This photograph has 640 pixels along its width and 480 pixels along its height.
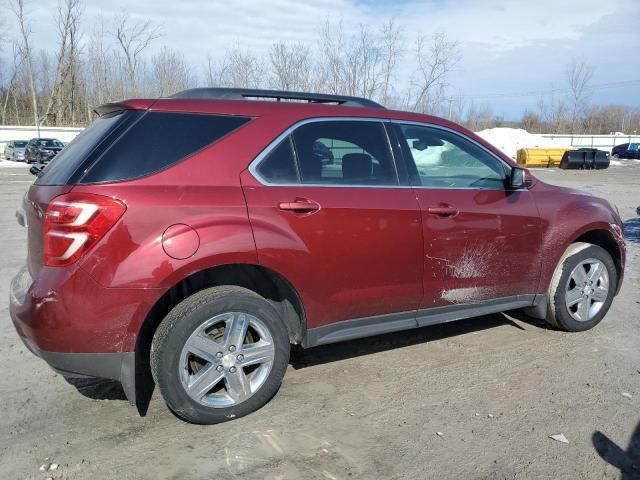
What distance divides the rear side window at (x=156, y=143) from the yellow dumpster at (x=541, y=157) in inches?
1424

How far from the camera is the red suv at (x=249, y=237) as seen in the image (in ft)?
9.11

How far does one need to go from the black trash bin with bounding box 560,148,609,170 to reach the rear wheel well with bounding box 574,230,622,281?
106ft

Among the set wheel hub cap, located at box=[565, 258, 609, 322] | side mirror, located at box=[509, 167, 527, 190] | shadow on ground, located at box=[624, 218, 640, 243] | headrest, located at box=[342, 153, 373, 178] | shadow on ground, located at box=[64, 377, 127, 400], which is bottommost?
shadow on ground, located at box=[624, 218, 640, 243]

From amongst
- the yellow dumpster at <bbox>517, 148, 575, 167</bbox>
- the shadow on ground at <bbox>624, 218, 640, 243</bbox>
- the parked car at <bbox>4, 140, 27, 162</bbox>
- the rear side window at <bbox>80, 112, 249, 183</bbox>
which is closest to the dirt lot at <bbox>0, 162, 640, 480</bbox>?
the rear side window at <bbox>80, 112, 249, 183</bbox>

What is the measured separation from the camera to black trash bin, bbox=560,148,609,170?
33938 millimetres

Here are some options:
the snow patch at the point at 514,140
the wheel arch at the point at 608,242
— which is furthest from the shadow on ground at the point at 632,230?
the snow patch at the point at 514,140

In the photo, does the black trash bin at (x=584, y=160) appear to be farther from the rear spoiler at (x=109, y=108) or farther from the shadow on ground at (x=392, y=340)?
the rear spoiler at (x=109, y=108)

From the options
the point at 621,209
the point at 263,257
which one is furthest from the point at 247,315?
the point at 621,209

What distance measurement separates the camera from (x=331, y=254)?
332 cm

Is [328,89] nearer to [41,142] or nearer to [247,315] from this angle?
[41,142]

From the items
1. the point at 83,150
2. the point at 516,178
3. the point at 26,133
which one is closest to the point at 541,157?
the point at 516,178

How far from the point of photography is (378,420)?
3.22 meters

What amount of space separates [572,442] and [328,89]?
26.4 metres

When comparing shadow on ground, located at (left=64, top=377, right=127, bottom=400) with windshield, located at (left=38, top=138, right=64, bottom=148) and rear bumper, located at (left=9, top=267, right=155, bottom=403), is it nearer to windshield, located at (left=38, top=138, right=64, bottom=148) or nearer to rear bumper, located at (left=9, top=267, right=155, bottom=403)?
rear bumper, located at (left=9, top=267, right=155, bottom=403)
